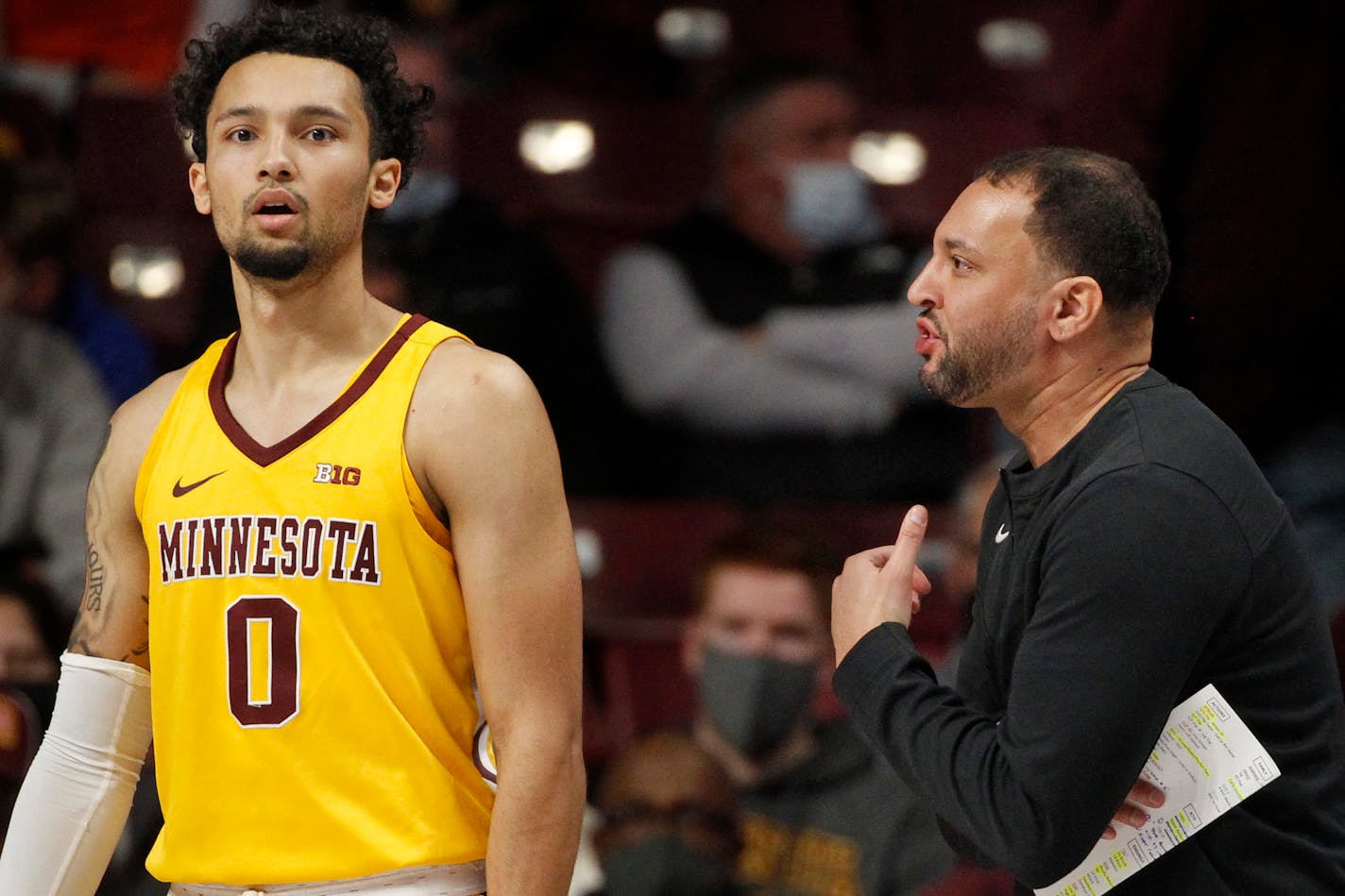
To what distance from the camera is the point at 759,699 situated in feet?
13.3

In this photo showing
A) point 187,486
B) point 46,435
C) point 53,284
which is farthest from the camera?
point 53,284

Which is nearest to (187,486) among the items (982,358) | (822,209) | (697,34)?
(982,358)

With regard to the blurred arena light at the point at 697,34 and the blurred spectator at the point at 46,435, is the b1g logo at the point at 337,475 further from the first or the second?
the blurred arena light at the point at 697,34

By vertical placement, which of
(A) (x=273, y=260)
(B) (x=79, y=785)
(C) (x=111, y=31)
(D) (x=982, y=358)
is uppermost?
(C) (x=111, y=31)

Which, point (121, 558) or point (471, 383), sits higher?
point (471, 383)

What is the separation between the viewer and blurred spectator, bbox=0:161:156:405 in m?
4.57

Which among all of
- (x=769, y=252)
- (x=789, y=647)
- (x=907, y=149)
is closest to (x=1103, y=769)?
(x=789, y=647)

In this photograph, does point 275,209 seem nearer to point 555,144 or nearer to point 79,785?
A: point 79,785

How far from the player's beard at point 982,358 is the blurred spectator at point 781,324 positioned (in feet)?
7.65

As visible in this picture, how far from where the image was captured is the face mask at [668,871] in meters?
3.92

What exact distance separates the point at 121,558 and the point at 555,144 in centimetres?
325

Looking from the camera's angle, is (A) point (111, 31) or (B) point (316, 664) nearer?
(B) point (316, 664)

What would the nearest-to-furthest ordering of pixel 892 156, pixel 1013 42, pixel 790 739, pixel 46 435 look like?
pixel 790 739, pixel 46 435, pixel 892 156, pixel 1013 42

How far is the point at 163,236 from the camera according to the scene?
17.0ft
